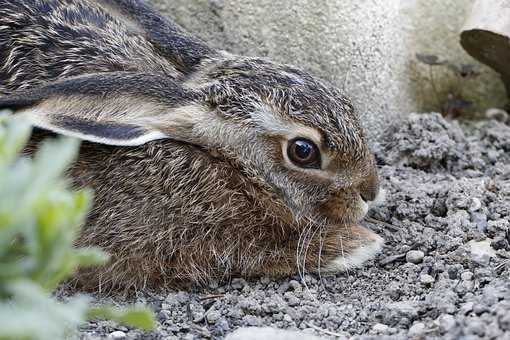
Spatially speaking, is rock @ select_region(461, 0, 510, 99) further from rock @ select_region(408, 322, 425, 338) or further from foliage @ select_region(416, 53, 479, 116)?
rock @ select_region(408, 322, 425, 338)

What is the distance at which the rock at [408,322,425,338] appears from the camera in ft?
10.0

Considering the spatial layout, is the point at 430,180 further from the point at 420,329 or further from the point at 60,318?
the point at 60,318

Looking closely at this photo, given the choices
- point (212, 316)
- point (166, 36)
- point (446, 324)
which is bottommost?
point (212, 316)

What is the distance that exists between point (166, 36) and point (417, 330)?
2.37 metres

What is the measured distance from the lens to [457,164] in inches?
208

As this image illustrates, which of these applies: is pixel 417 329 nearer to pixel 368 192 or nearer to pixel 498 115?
pixel 368 192

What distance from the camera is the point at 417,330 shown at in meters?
3.13

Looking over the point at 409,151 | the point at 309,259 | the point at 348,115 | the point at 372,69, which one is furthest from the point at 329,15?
the point at 309,259

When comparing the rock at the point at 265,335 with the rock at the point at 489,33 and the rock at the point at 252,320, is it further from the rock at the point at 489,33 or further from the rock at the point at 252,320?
the rock at the point at 489,33

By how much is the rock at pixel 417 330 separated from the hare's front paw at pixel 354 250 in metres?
0.97

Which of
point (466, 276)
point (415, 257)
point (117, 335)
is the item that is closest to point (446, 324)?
point (466, 276)

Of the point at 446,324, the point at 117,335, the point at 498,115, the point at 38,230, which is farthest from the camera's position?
the point at 498,115

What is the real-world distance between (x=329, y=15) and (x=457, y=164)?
1269 mm

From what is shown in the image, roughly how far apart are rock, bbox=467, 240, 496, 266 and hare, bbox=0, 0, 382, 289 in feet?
1.62
